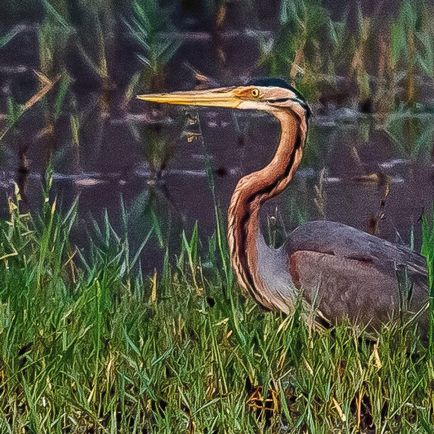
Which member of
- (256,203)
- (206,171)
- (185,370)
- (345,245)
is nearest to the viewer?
(185,370)

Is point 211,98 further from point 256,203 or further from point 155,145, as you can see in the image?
point 155,145

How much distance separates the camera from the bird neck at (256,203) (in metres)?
5.66

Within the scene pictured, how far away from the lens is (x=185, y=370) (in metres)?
4.79

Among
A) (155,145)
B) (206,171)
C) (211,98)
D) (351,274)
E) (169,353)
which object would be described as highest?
(211,98)

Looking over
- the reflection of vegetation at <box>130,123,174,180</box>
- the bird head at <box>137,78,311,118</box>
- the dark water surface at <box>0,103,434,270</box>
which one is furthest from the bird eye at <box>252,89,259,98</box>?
the reflection of vegetation at <box>130,123,174,180</box>

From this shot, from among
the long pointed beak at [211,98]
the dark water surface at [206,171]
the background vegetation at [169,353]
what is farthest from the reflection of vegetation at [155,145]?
the long pointed beak at [211,98]

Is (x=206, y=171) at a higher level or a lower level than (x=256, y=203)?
lower

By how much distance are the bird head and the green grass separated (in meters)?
0.80

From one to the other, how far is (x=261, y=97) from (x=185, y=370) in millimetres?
1338

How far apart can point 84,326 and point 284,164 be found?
1146 millimetres

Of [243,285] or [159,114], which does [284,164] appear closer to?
[243,285]

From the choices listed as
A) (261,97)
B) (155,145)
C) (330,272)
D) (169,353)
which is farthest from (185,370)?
(155,145)

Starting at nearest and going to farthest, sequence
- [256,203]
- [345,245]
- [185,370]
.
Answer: [185,370], [345,245], [256,203]

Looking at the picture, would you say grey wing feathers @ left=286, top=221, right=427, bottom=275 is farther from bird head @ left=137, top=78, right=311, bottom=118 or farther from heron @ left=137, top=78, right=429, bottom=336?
bird head @ left=137, top=78, right=311, bottom=118
